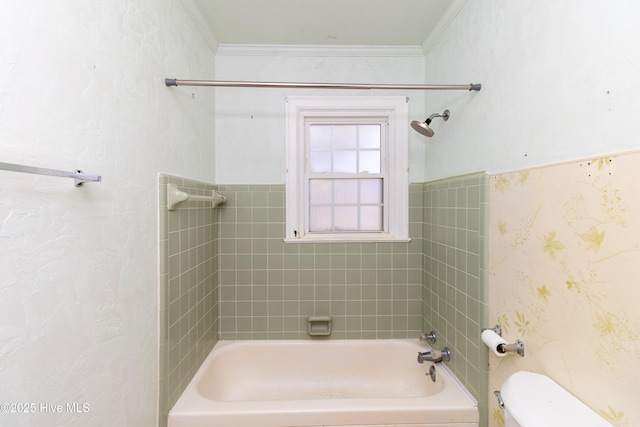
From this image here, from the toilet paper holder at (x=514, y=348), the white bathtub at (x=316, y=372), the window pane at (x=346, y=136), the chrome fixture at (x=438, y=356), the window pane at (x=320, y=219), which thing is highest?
the window pane at (x=346, y=136)

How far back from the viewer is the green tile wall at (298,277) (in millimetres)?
1983

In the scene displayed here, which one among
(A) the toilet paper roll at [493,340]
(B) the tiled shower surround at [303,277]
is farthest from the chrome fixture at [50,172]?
(A) the toilet paper roll at [493,340]

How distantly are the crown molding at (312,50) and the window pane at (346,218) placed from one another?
3.56ft

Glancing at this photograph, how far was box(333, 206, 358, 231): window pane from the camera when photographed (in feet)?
6.98

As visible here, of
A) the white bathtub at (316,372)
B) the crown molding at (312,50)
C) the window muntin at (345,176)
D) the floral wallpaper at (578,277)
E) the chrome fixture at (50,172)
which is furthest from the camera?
the window muntin at (345,176)

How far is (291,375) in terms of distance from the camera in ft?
6.34

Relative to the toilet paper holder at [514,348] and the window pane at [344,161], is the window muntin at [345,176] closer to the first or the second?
the window pane at [344,161]

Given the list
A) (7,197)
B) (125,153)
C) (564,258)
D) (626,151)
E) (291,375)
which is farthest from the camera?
(291,375)

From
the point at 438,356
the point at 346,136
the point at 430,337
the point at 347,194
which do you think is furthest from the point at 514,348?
the point at 346,136

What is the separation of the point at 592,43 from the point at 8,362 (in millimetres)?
1632

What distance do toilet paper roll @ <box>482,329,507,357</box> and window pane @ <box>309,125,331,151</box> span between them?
1.52 metres

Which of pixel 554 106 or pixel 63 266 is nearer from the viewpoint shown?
pixel 63 266

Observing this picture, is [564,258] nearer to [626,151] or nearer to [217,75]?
[626,151]

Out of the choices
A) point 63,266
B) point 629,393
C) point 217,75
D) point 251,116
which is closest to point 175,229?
point 63,266
